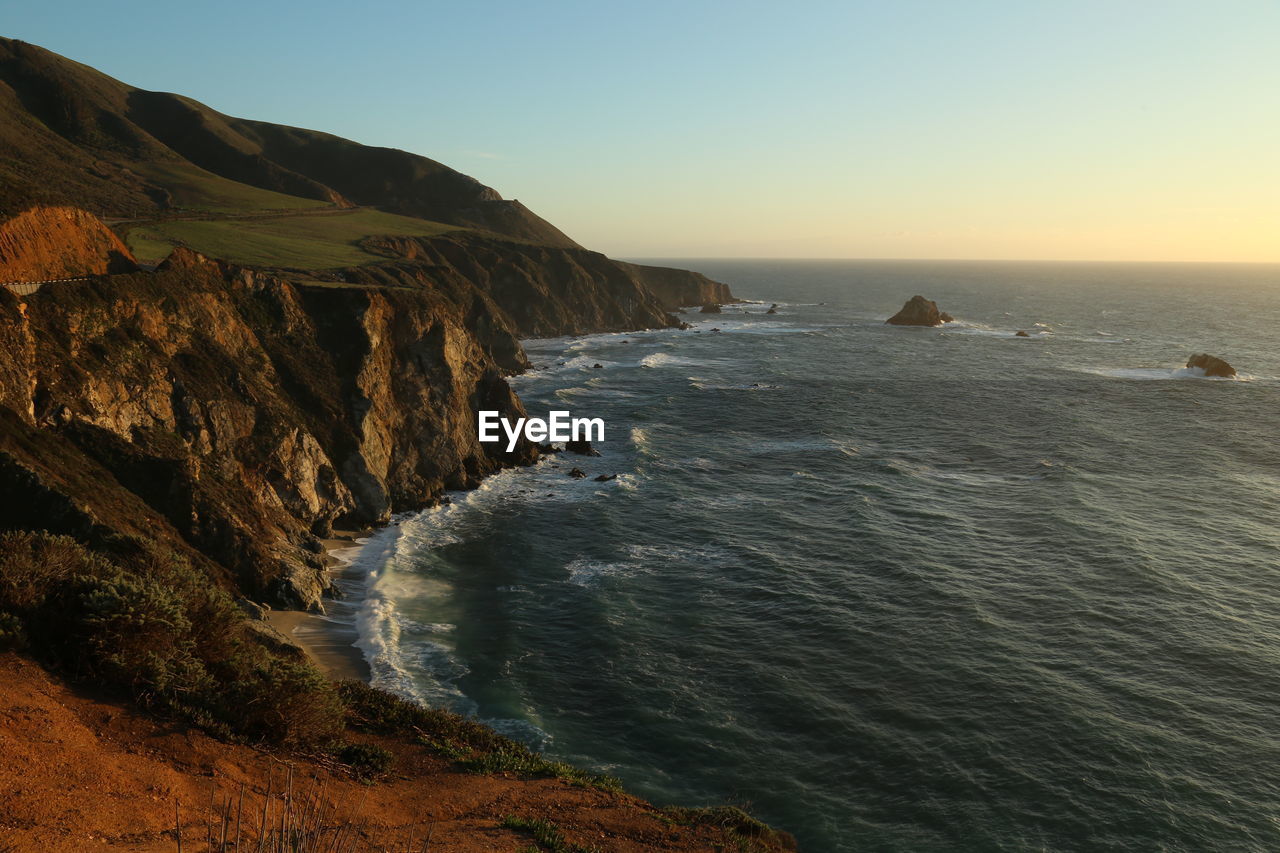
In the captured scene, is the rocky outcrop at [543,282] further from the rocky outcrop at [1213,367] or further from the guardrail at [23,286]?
the rocky outcrop at [1213,367]

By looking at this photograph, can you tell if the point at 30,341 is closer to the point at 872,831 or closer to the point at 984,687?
the point at 872,831

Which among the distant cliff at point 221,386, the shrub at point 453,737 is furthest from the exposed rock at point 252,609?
the shrub at point 453,737

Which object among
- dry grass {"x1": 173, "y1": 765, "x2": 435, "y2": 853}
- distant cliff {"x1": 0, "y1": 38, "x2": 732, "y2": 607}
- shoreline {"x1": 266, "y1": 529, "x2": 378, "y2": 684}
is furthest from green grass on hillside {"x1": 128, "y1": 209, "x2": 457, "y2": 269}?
dry grass {"x1": 173, "y1": 765, "x2": 435, "y2": 853}

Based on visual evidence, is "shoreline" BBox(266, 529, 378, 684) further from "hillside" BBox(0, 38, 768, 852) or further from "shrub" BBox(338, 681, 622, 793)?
"shrub" BBox(338, 681, 622, 793)

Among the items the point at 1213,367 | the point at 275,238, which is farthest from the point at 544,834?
the point at 1213,367

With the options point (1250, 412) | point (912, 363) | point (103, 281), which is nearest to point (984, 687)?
point (103, 281)

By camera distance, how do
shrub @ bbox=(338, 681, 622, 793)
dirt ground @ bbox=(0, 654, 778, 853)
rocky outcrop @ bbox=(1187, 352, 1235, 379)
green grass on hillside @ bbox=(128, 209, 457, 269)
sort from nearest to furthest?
dirt ground @ bbox=(0, 654, 778, 853) → shrub @ bbox=(338, 681, 622, 793) → green grass on hillside @ bbox=(128, 209, 457, 269) → rocky outcrop @ bbox=(1187, 352, 1235, 379)
